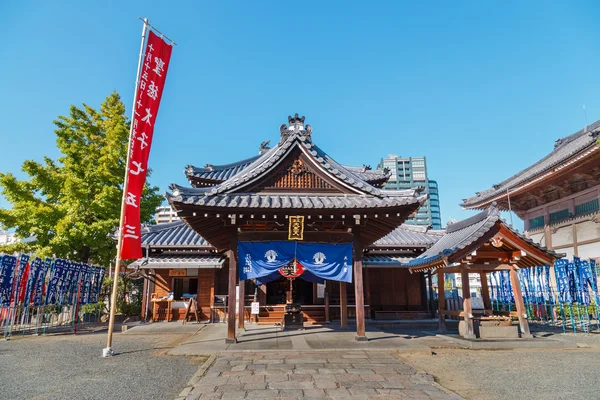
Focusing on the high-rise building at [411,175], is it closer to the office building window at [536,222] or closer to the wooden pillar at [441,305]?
the office building window at [536,222]

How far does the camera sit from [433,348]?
10.5m

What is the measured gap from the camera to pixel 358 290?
11336mm

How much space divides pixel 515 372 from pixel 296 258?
6.70 m

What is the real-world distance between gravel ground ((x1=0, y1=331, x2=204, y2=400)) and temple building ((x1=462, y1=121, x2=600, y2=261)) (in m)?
18.6

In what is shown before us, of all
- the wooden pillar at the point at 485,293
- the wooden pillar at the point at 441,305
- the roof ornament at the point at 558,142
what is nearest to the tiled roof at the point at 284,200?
the wooden pillar at the point at 441,305

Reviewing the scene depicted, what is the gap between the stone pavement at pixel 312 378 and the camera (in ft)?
20.0

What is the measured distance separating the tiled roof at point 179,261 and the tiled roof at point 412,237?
8.67 metres

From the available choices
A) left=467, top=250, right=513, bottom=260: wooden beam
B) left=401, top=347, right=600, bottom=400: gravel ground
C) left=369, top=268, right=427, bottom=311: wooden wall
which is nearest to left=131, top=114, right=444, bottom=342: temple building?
left=369, top=268, right=427, bottom=311: wooden wall

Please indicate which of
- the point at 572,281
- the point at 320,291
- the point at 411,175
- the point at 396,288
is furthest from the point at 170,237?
the point at 411,175

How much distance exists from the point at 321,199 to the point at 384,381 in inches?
248

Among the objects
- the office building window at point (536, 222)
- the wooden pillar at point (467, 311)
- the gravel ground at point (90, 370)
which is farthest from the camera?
the office building window at point (536, 222)

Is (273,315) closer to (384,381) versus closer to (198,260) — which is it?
Result: (198,260)

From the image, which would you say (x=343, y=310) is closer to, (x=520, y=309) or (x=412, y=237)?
(x=520, y=309)

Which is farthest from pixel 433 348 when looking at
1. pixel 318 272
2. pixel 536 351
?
pixel 318 272
